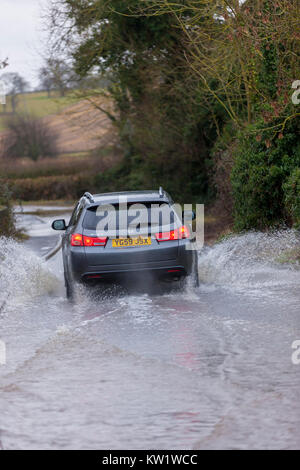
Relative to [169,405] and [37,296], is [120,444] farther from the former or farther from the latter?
[37,296]

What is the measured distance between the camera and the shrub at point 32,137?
229 ft

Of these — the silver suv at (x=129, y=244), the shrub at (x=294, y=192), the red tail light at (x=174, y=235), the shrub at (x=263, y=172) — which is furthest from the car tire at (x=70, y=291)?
the shrub at (x=263, y=172)

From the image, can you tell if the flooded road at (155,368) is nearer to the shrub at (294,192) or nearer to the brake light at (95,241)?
the brake light at (95,241)

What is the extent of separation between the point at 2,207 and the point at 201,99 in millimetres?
10627

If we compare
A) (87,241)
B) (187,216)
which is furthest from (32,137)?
(87,241)

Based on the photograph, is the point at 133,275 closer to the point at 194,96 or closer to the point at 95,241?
the point at 95,241

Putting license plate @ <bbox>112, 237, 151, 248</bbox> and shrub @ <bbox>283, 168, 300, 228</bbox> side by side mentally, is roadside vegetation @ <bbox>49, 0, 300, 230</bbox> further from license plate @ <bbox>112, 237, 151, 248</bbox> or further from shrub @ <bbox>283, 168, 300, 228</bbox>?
license plate @ <bbox>112, 237, 151, 248</bbox>

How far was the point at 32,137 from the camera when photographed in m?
70.4

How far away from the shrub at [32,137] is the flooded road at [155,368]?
5796 centimetres

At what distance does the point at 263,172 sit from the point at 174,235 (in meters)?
5.92

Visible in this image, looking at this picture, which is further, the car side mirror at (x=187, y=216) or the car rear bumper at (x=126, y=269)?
the car side mirror at (x=187, y=216)

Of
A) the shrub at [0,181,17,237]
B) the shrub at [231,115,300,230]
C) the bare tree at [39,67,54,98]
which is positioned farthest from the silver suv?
the bare tree at [39,67,54,98]
